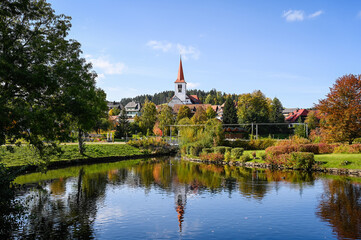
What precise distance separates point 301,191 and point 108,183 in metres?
14.8

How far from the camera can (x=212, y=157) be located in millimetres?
41656

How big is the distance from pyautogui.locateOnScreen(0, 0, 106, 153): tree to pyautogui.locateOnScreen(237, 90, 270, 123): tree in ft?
218

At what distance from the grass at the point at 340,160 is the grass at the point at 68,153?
2620 centimetres

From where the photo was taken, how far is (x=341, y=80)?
106 feet

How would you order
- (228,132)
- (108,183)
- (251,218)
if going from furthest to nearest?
(228,132)
(108,183)
(251,218)

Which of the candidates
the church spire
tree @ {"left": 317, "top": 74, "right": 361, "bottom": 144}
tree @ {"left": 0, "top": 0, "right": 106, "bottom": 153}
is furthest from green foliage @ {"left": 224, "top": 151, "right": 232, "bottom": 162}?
the church spire

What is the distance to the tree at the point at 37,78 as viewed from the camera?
13.3 meters

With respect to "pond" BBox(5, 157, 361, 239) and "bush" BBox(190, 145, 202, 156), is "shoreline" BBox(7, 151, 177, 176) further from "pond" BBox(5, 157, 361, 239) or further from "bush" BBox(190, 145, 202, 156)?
"bush" BBox(190, 145, 202, 156)

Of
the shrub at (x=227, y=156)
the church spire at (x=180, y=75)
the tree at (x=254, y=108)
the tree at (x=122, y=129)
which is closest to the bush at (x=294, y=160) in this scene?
the shrub at (x=227, y=156)

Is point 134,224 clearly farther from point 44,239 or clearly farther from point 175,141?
point 175,141

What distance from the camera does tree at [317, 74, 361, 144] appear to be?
3052 cm

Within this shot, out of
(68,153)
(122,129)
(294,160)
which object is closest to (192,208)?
(294,160)

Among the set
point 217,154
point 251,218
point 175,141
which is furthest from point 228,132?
point 251,218

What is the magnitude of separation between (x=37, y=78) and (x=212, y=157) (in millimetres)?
30963
